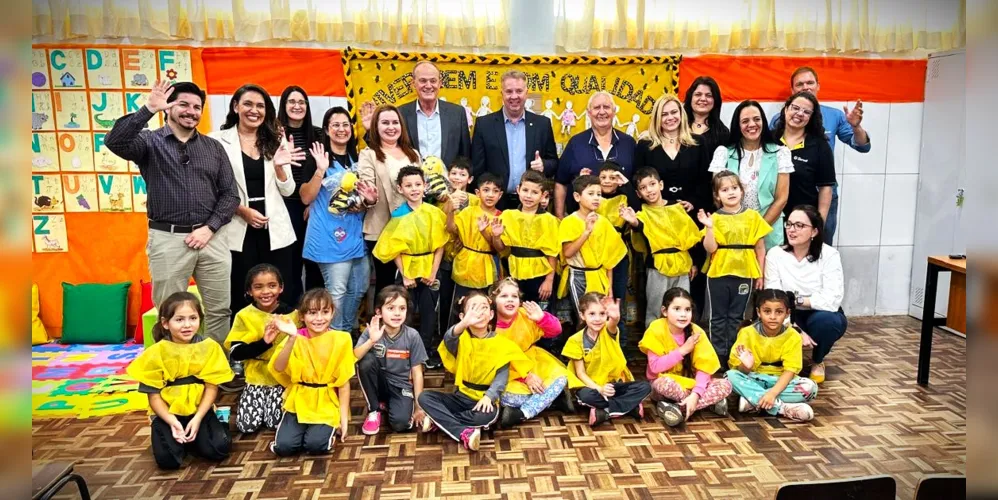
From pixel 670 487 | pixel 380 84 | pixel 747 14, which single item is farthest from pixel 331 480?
pixel 747 14

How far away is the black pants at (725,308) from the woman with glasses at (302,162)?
7.86ft

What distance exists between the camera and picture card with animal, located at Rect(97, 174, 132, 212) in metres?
4.79

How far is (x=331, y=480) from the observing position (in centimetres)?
297

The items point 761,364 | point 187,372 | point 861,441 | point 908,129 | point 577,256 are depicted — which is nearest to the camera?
point 187,372

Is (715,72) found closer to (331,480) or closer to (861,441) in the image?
(861,441)

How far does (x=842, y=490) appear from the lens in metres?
1.90

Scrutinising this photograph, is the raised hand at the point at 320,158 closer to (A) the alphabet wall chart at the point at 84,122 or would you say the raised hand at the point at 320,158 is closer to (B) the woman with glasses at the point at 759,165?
(A) the alphabet wall chart at the point at 84,122

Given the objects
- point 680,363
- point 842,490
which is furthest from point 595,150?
point 842,490

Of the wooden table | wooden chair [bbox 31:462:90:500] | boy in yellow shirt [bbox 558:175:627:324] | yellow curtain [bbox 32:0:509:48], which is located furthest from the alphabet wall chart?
the wooden table

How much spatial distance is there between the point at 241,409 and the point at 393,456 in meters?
0.82

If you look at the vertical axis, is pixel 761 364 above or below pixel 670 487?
above

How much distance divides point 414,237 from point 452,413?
105 cm

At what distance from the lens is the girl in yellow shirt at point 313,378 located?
10.4 feet
